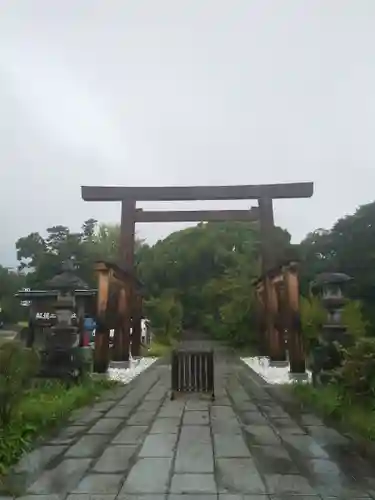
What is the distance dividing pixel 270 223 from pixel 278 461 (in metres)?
7.60

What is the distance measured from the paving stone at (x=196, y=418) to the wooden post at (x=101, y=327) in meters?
3.37

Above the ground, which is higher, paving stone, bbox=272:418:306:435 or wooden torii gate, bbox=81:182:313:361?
wooden torii gate, bbox=81:182:313:361

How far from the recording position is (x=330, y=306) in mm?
6961

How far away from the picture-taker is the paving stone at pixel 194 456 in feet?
11.6

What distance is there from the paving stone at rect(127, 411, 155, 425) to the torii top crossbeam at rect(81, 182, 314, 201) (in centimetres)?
585

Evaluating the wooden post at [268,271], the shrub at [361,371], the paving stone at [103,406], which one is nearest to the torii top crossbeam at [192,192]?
the wooden post at [268,271]

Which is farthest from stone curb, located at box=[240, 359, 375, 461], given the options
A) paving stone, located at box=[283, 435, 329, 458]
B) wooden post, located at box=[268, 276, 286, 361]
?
wooden post, located at box=[268, 276, 286, 361]

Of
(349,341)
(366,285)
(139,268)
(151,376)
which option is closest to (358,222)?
(366,285)

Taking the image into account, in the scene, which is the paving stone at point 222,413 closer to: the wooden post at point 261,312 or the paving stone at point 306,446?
the paving stone at point 306,446

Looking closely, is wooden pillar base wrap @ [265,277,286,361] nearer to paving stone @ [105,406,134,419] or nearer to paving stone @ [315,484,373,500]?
paving stone @ [105,406,134,419]

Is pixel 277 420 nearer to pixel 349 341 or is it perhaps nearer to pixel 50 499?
pixel 349 341

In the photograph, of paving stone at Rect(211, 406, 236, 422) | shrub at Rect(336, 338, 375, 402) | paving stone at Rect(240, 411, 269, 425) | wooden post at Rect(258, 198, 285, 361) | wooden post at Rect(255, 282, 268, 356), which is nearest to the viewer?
shrub at Rect(336, 338, 375, 402)

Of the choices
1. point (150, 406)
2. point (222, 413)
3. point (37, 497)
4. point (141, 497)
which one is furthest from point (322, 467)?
point (150, 406)

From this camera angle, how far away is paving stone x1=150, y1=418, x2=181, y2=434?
15.7 ft
